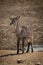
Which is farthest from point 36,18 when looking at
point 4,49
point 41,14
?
point 4,49

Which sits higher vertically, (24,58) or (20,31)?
(20,31)

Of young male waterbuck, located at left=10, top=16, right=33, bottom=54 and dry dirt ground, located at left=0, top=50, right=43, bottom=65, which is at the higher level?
young male waterbuck, located at left=10, top=16, right=33, bottom=54

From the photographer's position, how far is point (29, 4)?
349cm

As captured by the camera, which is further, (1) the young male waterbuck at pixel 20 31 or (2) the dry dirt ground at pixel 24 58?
(1) the young male waterbuck at pixel 20 31

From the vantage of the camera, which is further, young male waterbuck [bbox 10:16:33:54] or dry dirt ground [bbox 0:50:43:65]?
young male waterbuck [bbox 10:16:33:54]

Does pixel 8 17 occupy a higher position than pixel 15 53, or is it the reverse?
pixel 8 17

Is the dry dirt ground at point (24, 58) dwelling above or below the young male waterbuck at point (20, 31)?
below

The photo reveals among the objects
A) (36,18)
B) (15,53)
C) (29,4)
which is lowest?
(15,53)

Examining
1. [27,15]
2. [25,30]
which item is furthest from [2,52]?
[27,15]

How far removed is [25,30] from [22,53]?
16.8 inches

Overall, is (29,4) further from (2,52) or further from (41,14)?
(2,52)

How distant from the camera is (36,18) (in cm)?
346

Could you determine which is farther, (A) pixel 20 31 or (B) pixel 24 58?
(A) pixel 20 31

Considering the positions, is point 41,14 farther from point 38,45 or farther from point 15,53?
point 15,53
